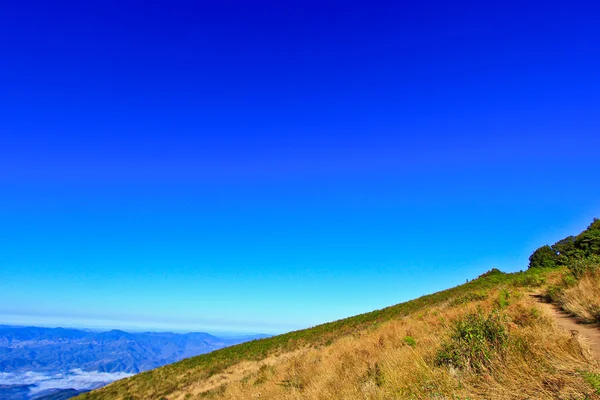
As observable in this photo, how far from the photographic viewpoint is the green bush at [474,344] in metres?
6.70

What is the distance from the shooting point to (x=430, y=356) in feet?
27.7

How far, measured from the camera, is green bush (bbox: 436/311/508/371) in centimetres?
670

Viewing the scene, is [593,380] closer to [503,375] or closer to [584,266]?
[503,375]

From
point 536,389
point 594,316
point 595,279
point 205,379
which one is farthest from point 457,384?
point 205,379

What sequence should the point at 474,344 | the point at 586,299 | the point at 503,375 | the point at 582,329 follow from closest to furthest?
1. the point at 503,375
2. the point at 474,344
3. the point at 582,329
4. the point at 586,299

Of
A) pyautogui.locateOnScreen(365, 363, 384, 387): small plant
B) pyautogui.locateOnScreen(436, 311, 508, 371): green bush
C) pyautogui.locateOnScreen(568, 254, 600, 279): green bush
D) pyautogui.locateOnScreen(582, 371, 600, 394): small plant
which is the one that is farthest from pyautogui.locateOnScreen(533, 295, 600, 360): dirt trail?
pyautogui.locateOnScreen(365, 363, 384, 387): small plant

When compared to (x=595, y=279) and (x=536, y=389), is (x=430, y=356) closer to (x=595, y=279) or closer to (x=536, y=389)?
(x=536, y=389)

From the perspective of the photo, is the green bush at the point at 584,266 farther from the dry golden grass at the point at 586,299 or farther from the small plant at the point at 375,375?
the small plant at the point at 375,375

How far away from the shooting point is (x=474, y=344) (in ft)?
23.6

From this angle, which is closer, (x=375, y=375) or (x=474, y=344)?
(x=474, y=344)

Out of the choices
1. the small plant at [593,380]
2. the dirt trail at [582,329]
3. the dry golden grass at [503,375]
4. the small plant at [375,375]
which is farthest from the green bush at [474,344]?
the small plant at [593,380]

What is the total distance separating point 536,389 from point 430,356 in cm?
379

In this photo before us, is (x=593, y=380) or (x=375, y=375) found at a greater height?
(x=593, y=380)

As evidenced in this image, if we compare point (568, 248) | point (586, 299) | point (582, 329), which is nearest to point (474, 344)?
point (582, 329)
